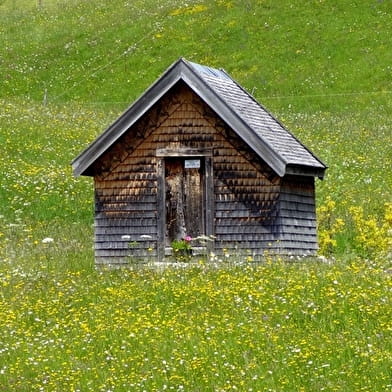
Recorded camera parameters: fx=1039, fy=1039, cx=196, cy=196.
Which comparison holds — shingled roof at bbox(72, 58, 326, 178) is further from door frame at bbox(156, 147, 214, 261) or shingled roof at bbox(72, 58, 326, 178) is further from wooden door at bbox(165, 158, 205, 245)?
wooden door at bbox(165, 158, 205, 245)

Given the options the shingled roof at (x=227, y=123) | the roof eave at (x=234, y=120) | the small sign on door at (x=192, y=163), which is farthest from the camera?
the small sign on door at (x=192, y=163)

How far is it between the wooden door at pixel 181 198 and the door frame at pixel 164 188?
0.25 m

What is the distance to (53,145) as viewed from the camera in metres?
36.2

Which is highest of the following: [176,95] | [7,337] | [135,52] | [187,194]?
[135,52]

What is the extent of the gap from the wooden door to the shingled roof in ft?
4.74

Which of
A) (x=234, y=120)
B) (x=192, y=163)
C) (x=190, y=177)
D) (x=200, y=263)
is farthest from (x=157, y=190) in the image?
(x=200, y=263)

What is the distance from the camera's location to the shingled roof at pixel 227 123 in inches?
816

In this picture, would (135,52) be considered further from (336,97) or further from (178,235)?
(178,235)

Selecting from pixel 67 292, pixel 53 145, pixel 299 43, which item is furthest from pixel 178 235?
pixel 299 43

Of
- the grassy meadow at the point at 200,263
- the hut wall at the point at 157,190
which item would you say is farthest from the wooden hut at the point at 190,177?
the grassy meadow at the point at 200,263

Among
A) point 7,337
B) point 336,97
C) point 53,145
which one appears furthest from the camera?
point 336,97

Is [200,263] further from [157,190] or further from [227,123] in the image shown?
[227,123]

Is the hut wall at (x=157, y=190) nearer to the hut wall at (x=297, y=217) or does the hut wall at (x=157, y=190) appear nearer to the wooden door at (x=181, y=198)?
the hut wall at (x=297, y=217)

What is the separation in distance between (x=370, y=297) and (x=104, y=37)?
4755cm
